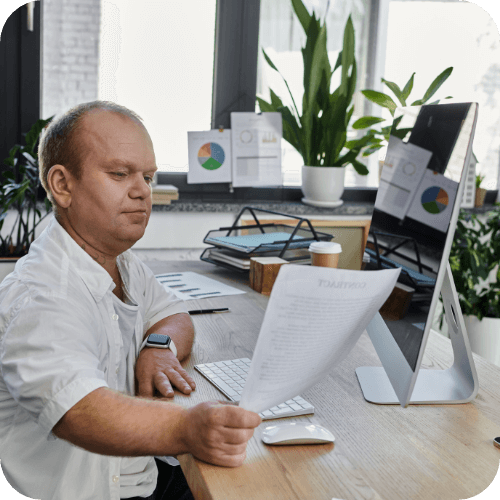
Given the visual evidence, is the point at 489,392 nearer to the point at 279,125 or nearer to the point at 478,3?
the point at 279,125

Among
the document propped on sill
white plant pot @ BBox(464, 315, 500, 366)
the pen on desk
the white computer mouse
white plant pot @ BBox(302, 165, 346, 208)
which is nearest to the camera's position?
the document propped on sill

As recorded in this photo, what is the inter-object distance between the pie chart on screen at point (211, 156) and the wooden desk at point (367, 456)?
1.90 meters

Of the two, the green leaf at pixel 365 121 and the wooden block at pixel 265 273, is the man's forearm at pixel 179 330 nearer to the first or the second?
the wooden block at pixel 265 273

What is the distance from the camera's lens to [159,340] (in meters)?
1.08

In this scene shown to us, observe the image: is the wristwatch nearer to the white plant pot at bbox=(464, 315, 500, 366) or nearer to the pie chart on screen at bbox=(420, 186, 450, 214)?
the pie chart on screen at bbox=(420, 186, 450, 214)

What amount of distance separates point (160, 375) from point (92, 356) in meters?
0.21

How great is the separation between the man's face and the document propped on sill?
40 centimetres

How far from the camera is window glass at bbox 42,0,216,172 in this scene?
2645mm

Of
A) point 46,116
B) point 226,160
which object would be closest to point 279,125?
point 226,160

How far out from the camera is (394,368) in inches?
36.7

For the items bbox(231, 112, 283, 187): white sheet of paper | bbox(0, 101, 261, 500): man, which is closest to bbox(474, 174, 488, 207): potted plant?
bbox(231, 112, 283, 187): white sheet of paper

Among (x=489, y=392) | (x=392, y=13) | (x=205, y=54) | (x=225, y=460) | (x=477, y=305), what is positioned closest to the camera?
(x=225, y=460)

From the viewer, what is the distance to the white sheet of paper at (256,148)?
286cm

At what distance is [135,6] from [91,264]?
2.19 m
